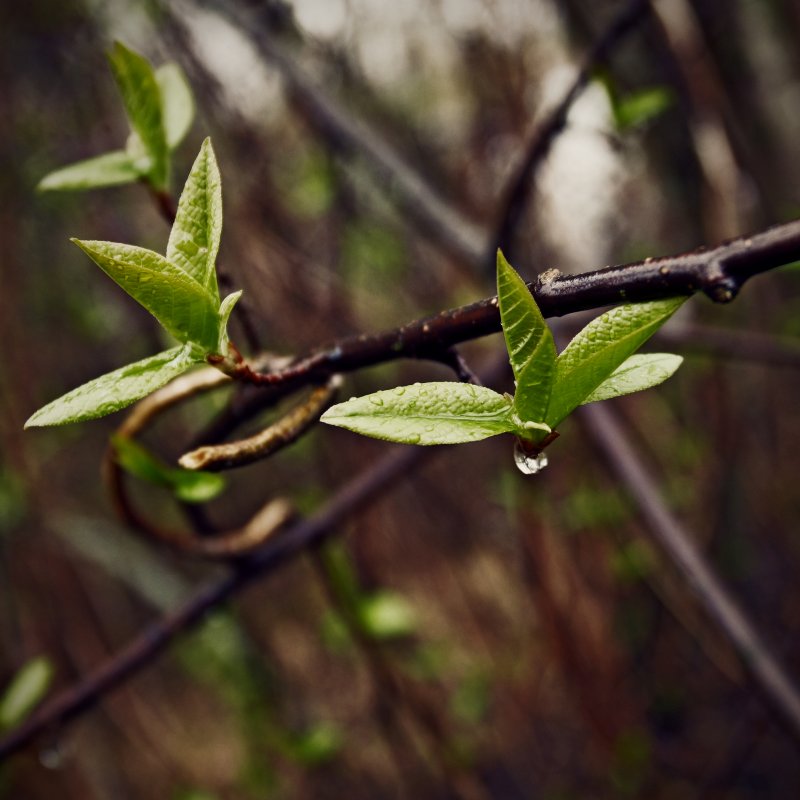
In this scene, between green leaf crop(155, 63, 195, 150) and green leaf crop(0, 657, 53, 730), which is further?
green leaf crop(0, 657, 53, 730)

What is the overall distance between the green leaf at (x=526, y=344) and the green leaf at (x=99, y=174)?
29 cm

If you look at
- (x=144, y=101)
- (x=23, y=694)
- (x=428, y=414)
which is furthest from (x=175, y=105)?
(x=23, y=694)

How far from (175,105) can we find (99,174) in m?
0.07

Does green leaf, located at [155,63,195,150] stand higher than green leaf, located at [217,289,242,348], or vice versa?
green leaf, located at [155,63,195,150]

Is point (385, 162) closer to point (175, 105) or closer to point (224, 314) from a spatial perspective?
point (175, 105)

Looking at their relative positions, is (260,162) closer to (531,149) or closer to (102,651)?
(531,149)

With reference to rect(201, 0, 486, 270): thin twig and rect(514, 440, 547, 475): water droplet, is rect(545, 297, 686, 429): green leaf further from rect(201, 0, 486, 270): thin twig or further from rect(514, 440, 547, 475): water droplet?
rect(201, 0, 486, 270): thin twig

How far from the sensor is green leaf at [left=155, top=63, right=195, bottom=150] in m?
0.40

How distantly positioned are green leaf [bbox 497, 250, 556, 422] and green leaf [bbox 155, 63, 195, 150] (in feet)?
0.92

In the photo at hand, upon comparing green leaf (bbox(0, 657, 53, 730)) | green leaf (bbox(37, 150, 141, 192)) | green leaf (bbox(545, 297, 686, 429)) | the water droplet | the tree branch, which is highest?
green leaf (bbox(37, 150, 141, 192))

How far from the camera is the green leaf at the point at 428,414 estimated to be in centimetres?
24

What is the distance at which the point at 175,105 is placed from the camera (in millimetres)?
413

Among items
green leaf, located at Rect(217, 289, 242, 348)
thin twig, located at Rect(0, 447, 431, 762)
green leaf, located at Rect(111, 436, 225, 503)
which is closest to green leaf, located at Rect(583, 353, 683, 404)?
green leaf, located at Rect(217, 289, 242, 348)

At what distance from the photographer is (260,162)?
134 centimetres
